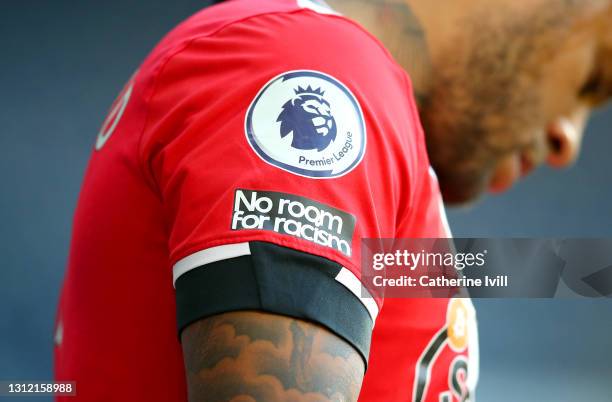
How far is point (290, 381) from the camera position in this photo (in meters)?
0.47

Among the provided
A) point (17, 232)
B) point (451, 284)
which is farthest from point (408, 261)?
point (17, 232)

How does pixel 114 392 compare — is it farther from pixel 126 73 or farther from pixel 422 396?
pixel 126 73

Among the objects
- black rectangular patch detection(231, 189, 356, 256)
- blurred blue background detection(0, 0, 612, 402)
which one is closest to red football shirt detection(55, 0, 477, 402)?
black rectangular patch detection(231, 189, 356, 256)

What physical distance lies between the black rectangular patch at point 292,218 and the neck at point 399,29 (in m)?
0.26

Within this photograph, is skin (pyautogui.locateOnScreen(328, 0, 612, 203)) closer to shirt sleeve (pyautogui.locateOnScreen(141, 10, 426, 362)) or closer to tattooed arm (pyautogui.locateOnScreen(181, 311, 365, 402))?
shirt sleeve (pyautogui.locateOnScreen(141, 10, 426, 362))

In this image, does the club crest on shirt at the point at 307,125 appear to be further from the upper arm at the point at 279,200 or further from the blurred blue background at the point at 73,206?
the blurred blue background at the point at 73,206

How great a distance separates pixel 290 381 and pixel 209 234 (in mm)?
98

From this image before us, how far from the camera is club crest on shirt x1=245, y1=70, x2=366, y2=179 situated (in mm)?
512

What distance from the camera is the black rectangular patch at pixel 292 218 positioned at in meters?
0.49

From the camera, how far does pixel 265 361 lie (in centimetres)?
47

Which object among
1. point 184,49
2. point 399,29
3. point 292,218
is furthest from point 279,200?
point 399,29

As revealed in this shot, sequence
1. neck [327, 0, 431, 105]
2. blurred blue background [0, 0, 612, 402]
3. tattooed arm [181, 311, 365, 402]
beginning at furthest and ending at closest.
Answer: blurred blue background [0, 0, 612, 402], neck [327, 0, 431, 105], tattooed arm [181, 311, 365, 402]

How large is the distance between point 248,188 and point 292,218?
33 mm

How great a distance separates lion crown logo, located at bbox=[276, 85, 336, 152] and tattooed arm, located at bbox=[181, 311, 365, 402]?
4.4 inches
